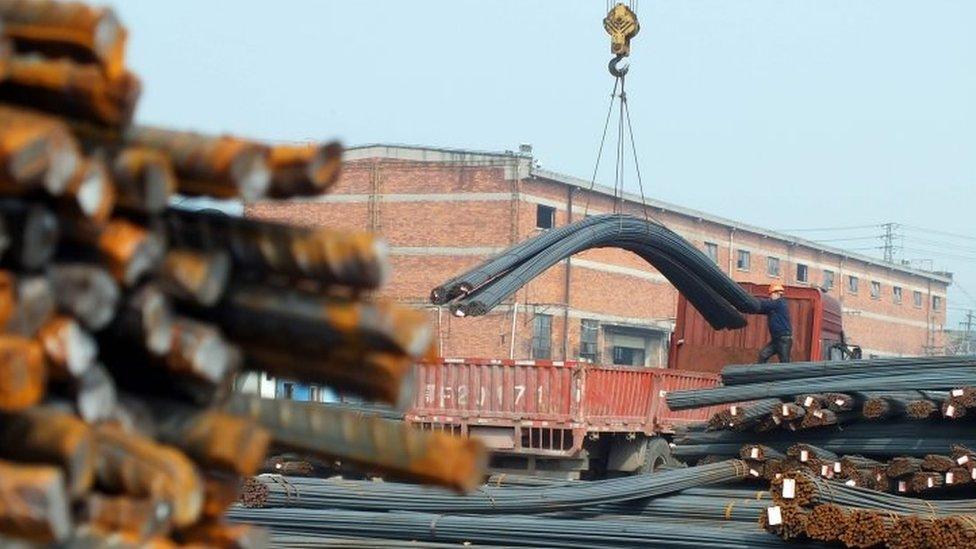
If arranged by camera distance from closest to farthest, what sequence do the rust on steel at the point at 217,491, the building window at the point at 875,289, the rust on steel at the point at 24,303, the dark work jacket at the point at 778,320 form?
the rust on steel at the point at 24,303
the rust on steel at the point at 217,491
the dark work jacket at the point at 778,320
the building window at the point at 875,289

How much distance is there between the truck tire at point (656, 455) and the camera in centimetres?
2092

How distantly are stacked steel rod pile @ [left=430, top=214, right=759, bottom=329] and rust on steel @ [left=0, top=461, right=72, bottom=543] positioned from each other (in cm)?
1303

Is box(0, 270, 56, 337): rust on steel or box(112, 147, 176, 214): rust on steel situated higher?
box(112, 147, 176, 214): rust on steel

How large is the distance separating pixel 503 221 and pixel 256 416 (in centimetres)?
4360

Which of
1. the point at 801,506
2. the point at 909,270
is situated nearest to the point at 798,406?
the point at 801,506

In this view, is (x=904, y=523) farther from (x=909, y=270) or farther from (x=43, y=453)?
(x=909, y=270)

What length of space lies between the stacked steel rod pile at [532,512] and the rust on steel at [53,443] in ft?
22.5

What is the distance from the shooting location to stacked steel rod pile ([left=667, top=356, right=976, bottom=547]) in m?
11.0

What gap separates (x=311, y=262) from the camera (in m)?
2.92

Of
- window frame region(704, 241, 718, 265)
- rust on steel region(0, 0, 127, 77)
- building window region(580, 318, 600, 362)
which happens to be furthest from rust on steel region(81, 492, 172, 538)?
window frame region(704, 241, 718, 265)

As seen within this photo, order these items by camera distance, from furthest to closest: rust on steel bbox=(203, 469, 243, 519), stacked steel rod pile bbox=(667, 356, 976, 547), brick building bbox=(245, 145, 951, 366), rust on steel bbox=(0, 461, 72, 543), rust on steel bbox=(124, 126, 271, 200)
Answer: brick building bbox=(245, 145, 951, 366) < stacked steel rod pile bbox=(667, 356, 976, 547) < rust on steel bbox=(203, 469, 243, 519) < rust on steel bbox=(124, 126, 271, 200) < rust on steel bbox=(0, 461, 72, 543)

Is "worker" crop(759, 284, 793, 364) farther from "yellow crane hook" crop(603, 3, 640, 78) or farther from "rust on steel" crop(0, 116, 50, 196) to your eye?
"rust on steel" crop(0, 116, 50, 196)

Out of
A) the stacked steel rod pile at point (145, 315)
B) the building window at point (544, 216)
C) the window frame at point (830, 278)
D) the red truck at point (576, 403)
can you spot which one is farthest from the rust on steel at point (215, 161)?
the window frame at point (830, 278)

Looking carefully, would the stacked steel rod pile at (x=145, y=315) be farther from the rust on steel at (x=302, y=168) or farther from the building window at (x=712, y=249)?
the building window at (x=712, y=249)
